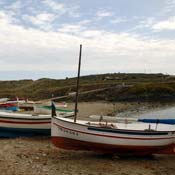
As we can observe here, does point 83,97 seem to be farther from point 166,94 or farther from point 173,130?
point 173,130

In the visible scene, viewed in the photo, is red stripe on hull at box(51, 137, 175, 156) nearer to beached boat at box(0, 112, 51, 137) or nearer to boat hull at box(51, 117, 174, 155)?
boat hull at box(51, 117, 174, 155)

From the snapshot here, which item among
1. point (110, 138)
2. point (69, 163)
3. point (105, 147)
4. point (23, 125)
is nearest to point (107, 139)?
point (110, 138)

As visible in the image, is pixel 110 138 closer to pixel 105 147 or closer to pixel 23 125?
pixel 105 147

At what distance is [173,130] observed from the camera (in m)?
18.1

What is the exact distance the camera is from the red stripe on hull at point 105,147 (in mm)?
17703

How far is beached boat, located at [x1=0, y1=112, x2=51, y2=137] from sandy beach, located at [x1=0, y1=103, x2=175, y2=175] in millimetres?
2602

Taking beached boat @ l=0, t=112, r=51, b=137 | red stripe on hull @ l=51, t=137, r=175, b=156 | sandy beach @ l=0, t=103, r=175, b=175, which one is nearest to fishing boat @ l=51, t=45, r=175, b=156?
red stripe on hull @ l=51, t=137, r=175, b=156

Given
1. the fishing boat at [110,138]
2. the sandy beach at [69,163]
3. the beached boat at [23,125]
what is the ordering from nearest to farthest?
the sandy beach at [69,163], the fishing boat at [110,138], the beached boat at [23,125]

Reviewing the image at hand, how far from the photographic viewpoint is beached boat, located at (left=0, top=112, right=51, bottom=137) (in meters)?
22.8

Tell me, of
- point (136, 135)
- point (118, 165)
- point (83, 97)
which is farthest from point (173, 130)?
point (83, 97)

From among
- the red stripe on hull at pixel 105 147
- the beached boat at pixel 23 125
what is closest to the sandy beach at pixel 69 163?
the red stripe on hull at pixel 105 147

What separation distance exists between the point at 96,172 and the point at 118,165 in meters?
1.68

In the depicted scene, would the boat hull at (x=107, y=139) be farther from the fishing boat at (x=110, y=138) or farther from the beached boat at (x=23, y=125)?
the beached boat at (x=23, y=125)

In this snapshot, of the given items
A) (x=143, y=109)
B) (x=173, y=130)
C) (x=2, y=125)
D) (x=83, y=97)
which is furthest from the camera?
(x=83, y=97)
